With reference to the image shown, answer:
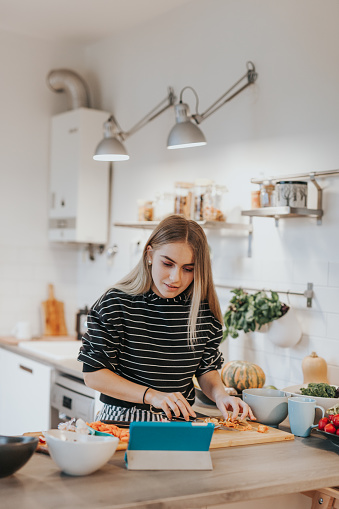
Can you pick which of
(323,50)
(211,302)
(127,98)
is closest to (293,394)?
(211,302)

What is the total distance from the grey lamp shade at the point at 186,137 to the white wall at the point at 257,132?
1.26 feet

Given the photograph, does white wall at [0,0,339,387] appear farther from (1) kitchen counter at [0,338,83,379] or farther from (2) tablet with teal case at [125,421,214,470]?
(2) tablet with teal case at [125,421,214,470]

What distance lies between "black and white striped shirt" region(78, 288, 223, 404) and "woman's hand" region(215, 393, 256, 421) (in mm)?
144

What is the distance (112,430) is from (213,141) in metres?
2.28

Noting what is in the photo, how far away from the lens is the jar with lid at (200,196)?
3.73 meters

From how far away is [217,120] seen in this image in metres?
3.95

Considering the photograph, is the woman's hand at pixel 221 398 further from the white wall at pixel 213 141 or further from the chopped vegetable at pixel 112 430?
the white wall at pixel 213 141

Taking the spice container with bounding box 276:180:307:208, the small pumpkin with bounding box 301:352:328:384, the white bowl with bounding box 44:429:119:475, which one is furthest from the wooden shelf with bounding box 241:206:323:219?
the white bowl with bounding box 44:429:119:475

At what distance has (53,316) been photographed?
16.9 ft

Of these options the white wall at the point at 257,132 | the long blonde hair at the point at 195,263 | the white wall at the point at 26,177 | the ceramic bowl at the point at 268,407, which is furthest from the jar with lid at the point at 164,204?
the ceramic bowl at the point at 268,407

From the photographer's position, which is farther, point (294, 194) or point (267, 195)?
point (267, 195)

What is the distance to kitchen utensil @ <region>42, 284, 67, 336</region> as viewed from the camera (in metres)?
5.10

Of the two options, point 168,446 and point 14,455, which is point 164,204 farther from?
point 14,455

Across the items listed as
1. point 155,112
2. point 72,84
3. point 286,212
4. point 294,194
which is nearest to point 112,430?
point 286,212
